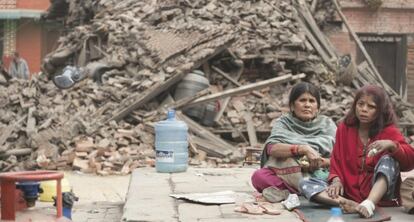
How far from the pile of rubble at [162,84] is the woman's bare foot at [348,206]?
662cm

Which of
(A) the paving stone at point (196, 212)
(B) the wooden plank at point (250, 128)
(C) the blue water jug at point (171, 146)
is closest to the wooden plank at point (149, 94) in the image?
(B) the wooden plank at point (250, 128)

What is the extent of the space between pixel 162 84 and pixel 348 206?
27.7ft

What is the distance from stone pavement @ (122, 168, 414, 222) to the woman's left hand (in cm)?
45

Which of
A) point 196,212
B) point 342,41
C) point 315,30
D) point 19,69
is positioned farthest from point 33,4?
point 196,212

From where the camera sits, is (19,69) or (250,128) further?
(19,69)

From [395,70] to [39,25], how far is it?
1541cm

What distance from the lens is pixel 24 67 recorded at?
20.8m

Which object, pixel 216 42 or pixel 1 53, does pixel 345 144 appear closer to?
pixel 216 42

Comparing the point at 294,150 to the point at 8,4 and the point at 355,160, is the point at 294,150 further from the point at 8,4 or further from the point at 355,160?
the point at 8,4

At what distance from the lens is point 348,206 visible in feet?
15.1

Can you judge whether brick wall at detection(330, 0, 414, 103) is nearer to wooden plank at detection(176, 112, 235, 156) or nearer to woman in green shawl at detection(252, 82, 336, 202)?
wooden plank at detection(176, 112, 235, 156)

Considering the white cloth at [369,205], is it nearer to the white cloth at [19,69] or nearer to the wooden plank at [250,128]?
the wooden plank at [250,128]

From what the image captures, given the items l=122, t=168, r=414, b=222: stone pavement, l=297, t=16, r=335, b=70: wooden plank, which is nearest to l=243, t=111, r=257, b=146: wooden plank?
l=297, t=16, r=335, b=70: wooden plank

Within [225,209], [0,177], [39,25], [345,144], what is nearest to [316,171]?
[345,144]
